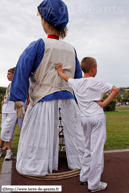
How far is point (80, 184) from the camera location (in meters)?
2.83

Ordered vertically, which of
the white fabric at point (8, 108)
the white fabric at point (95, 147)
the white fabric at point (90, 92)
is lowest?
the white fabric at point (95, 147)

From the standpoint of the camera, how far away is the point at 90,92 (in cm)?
268

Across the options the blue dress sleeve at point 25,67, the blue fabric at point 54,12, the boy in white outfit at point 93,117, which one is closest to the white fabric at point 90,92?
the boy in white outfit at point 93,117

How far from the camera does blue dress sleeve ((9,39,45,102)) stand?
304cm

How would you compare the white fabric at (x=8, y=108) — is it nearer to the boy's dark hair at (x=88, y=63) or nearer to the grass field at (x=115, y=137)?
the grass field at (x=115, y=137)

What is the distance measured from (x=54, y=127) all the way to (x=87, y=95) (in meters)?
0.82

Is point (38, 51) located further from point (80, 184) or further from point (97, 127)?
point (80, 184)

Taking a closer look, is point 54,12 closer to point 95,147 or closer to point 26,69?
point 26,69

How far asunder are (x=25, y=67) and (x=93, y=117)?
1.22 meters

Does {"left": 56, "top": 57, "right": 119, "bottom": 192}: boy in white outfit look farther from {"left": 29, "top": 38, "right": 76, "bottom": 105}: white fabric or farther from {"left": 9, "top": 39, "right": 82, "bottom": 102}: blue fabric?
{"left": 9, "top": 39, "right": 82, "bottom": 102}: blue fabric

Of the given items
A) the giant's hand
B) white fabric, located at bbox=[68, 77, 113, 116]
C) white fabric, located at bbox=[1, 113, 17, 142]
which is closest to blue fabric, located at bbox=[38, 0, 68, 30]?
white fabric, located at bbox=[68, 77, 113, 116]

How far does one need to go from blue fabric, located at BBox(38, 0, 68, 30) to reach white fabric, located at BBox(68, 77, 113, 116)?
3.57 ft

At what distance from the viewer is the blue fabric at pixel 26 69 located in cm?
304

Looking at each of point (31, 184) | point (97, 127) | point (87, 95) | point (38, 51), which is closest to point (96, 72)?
point (87, 95)
